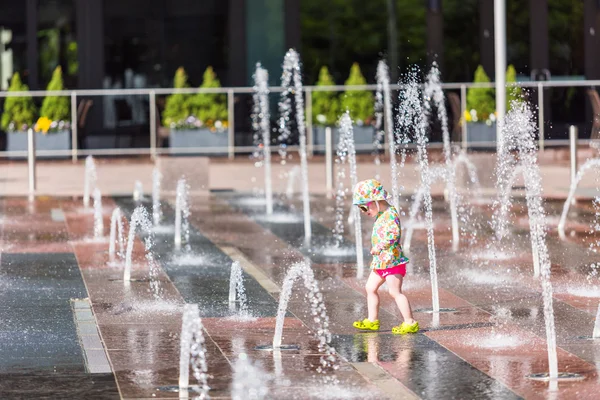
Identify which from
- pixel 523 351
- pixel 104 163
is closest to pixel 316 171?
pixel 104 163

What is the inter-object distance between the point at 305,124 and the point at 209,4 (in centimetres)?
421

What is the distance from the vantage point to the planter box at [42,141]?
1021 inches

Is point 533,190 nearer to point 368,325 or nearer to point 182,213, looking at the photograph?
point 182,213

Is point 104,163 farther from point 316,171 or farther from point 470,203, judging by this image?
point 470,203

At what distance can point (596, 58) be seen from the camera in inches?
1177

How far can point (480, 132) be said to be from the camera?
26828 millimetres

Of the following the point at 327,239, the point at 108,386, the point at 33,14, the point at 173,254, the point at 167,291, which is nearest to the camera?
the point at 108,386

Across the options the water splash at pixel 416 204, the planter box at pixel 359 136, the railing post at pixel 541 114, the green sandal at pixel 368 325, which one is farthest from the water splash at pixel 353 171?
the railing post at pixel 541 114

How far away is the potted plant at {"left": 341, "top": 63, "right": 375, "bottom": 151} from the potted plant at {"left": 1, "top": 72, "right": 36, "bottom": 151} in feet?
19.0

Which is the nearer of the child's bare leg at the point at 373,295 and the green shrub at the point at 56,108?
the child's bare leg at the point at 373,295

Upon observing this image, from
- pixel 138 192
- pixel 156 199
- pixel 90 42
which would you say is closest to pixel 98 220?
pixel 156 199

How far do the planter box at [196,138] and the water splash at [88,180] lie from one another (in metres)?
3.14

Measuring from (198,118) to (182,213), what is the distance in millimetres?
8401

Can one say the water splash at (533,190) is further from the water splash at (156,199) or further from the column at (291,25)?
the column at (291,25)
